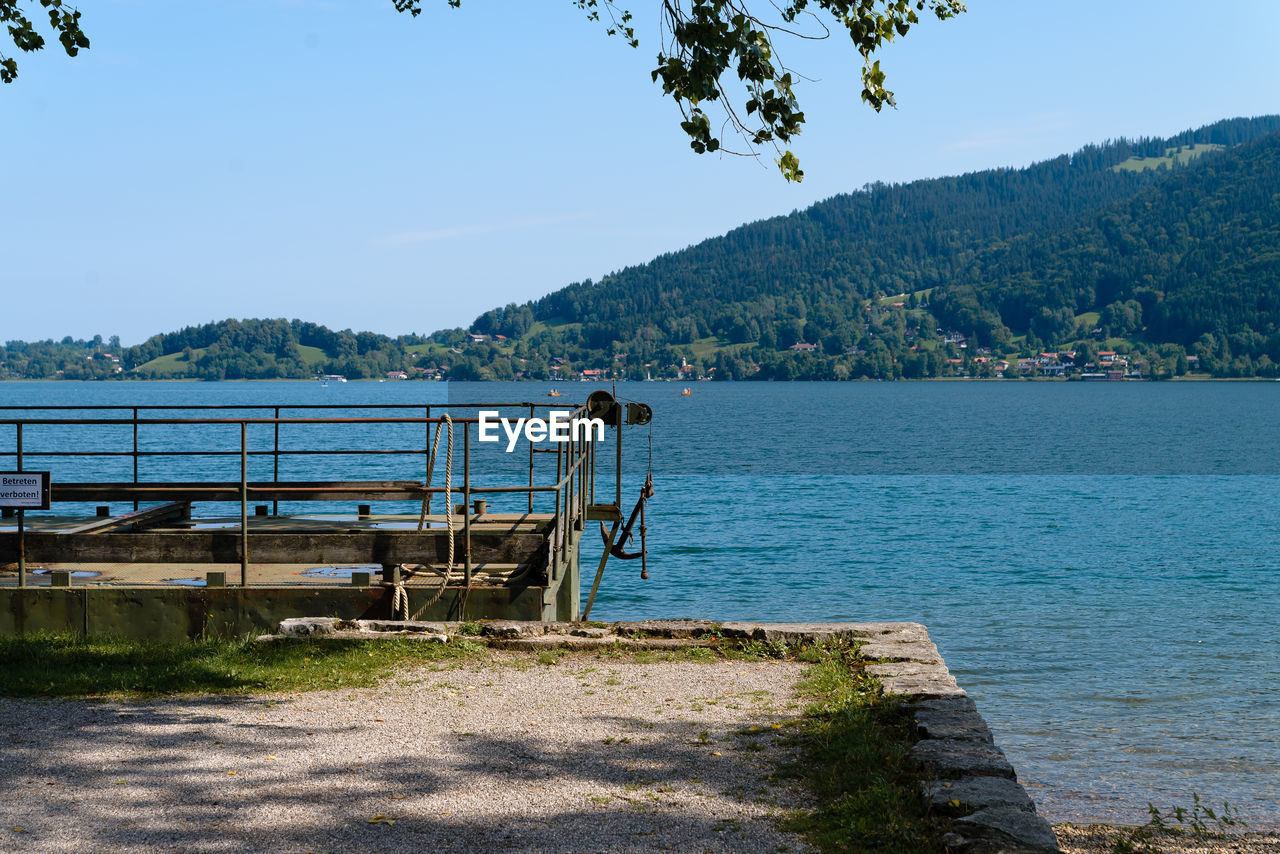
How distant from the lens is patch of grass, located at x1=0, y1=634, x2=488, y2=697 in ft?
27.7

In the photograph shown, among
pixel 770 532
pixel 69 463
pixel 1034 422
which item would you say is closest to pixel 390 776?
pixel 770 532

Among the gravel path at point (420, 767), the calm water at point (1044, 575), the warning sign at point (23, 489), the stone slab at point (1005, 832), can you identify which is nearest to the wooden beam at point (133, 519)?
the warning sign at point (23, 489)

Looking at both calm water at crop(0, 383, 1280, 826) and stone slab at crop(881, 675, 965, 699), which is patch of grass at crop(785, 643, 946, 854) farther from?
calm water at crop(0, 383, 1280, 826)

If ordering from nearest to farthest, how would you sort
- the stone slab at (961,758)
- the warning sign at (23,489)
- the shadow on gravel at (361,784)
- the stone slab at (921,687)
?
1. the shadow on gravel at (361,784)
2. the stone slab at (961,758)
3. the stone slab at (921,687)
4. the warning sign at (23,489)

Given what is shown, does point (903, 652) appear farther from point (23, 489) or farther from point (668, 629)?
point (23, 489)

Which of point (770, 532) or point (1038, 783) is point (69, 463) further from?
point (1038, 783)

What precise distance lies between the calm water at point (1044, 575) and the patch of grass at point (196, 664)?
6.24 metres

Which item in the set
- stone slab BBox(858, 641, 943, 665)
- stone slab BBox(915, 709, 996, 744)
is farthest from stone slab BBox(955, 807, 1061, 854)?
stone slab BBox(858, 641, 943, 665)

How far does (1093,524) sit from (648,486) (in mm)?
30336

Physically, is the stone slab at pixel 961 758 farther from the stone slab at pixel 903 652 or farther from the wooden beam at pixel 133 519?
the wooden beam at pixel 133 519

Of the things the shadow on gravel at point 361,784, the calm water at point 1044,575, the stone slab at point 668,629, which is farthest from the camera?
the calm water at point 1044,575

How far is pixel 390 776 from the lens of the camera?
6.50 metres

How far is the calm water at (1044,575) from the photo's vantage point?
12898 mm

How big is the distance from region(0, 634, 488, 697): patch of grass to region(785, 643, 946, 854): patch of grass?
10.8ft
